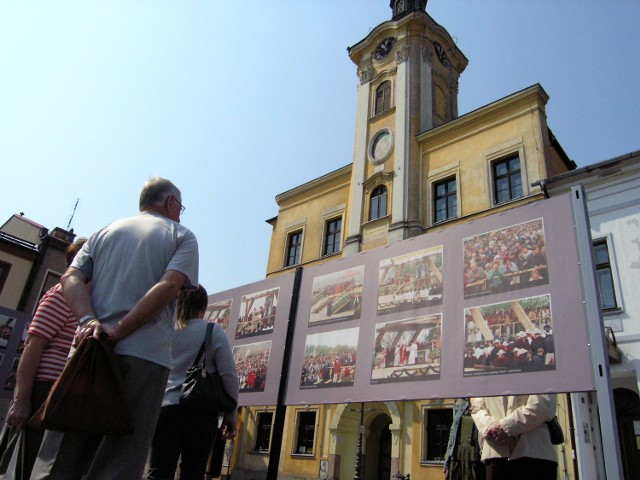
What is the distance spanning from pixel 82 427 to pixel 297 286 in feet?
14.0

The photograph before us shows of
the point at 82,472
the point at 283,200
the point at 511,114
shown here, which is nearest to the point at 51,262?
the point at 283,200

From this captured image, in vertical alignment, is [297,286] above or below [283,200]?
below

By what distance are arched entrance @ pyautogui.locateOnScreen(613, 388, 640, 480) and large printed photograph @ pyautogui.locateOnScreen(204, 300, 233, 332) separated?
1038 cm

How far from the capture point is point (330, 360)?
17.7ft

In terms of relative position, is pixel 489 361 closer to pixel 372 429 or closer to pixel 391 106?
pixel 372 429

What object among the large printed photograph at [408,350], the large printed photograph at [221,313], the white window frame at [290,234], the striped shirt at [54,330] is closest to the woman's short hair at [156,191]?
the striped shirt at [54,330]

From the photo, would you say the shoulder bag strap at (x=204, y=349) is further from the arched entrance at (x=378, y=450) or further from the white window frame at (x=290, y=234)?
the white window frame at (x=290, y=234)

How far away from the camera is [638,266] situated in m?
12.1

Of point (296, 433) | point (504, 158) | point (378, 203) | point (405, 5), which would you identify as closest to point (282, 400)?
point (296, 433)

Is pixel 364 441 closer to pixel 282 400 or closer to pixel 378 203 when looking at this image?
pixel 378 203

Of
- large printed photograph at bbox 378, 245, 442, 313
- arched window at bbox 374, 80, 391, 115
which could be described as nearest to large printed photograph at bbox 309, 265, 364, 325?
large printed photograph at bbox 378, 245, 442, 313

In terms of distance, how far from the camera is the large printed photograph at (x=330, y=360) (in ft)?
17.3

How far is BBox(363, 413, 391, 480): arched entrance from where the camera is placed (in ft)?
Result: 56.4

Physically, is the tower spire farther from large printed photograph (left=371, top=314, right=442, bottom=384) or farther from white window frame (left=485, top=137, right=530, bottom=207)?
large printed photograph (left=371, top=314, right=442, bottom=384)
